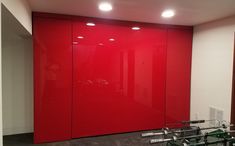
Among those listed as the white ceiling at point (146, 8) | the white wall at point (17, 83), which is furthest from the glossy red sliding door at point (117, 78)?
the white wall at point (17, 83)

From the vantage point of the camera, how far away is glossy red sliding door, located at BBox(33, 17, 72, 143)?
3.45m

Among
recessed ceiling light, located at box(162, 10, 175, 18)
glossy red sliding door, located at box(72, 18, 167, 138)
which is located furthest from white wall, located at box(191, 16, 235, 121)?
recessed ceiling light, located at box(162, 10, 175, 18)

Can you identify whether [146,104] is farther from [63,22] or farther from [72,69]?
[63,22]

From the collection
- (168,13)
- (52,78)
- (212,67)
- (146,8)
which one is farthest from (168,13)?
(52,78)

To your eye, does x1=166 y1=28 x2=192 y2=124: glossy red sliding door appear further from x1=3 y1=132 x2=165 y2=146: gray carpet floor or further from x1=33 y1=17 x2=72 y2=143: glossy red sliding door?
x1=33 y1=17 x2=72 y2=143: glossy red sliding door

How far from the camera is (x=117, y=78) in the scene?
395 cm

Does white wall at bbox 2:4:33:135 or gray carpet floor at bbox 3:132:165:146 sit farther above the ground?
white wall at bbox 2:4:33:135

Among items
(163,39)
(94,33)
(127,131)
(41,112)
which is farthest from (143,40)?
(41,112)

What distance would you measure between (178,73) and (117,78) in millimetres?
1485

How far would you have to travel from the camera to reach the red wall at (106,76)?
352 cm

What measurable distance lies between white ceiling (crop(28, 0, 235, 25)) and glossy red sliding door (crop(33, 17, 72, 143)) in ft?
1.16

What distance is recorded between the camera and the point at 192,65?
442cm

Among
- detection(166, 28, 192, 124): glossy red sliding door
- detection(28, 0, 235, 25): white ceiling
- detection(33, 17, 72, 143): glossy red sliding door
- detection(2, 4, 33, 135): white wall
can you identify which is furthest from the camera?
detection(166, 28, 192, 124): glossy red sliding door

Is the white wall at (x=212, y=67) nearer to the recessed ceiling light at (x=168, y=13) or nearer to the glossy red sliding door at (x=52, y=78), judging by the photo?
the recessed ceiling light at (x=168, y=13)
